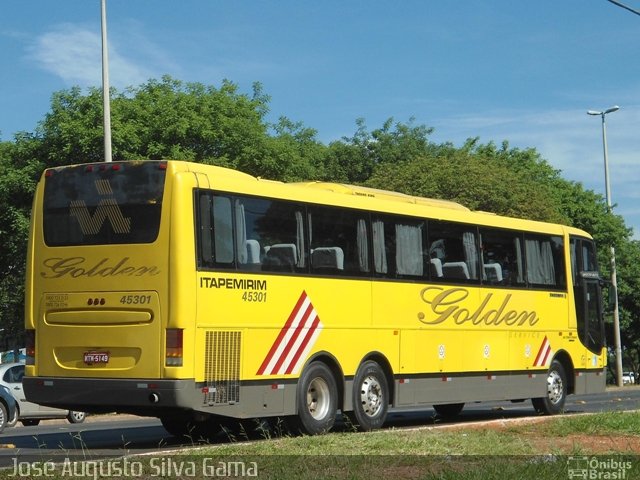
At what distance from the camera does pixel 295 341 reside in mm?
16594

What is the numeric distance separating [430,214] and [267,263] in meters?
4.55

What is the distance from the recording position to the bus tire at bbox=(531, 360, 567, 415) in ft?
74.7

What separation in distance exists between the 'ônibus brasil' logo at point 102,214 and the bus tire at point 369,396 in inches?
173

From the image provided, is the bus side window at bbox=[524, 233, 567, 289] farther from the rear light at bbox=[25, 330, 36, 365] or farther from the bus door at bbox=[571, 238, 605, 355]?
the rear light at bbox=[25, 330, 36, 365]

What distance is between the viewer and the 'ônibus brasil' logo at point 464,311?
19.7 meters

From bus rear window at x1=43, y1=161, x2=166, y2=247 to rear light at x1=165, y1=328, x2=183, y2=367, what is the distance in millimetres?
1208

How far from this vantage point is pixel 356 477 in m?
10.4

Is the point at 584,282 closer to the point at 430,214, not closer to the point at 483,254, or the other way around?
the point at 483,254

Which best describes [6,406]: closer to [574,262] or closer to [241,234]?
[241,234]

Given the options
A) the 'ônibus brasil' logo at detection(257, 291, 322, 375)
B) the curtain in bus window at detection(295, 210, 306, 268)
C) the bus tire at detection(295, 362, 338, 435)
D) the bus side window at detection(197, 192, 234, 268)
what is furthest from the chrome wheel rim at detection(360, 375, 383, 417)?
the bus side window at detection(197, 192, 234, 268)

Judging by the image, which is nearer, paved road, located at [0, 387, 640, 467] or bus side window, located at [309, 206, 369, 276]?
paved road, located at [0, 387, 640, 467]

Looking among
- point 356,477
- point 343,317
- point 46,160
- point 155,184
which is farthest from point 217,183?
point 46,160

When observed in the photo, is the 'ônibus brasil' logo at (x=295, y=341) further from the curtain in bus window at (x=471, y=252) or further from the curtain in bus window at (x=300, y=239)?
the curtain in bus window at (x=471, y=252)

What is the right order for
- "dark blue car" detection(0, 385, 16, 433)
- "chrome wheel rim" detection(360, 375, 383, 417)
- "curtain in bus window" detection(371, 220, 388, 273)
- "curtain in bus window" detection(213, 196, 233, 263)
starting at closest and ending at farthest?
"curtain in bus window" detection(213, 196, 233, 263), "chrome wheel rim" detection(360, 375, 383, 417), "curtain in bus window" detection(371, 220, 388, 273), "dark blue car" detection(0, 385, 16, 433)
